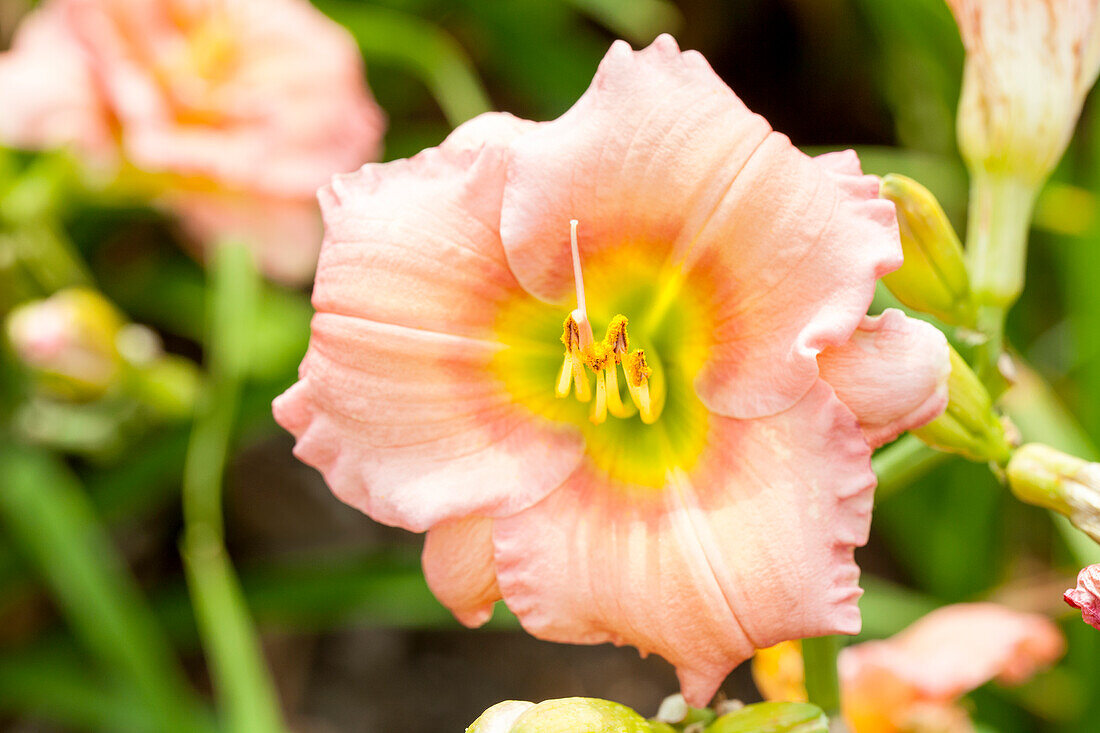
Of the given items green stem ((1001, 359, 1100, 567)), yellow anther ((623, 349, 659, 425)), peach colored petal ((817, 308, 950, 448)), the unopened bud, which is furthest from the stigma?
green stem ((1001, 359, 1100, 567))

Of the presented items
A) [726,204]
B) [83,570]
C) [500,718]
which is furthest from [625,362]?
→ [83,570]

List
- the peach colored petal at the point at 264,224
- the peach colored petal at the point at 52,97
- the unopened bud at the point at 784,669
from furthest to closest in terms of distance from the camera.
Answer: the peach colored petal at the point at 264,224
the peach colored petal at the point at 52,97
the unopened bud at the point at 784,669

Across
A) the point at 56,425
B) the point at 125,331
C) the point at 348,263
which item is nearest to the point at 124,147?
the point at 125,331

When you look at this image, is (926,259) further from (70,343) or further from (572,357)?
(70,343)

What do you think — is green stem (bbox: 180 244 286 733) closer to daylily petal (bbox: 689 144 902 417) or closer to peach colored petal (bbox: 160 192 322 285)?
peach colored petal (bbox: 160 192 322 285)

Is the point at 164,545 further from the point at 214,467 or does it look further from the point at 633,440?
the point at 633,440

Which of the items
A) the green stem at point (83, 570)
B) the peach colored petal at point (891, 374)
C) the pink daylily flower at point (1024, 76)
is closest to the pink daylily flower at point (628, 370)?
the peach colored petal at point (891, 374)

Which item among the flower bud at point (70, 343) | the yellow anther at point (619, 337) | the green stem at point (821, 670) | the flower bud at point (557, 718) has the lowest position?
the flower bud at point (70, 343)

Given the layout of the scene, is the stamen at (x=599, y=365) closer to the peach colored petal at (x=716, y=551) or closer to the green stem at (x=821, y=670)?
the peach colored petal at (x=716, y=551)
